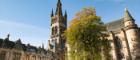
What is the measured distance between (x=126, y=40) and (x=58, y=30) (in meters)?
32.8

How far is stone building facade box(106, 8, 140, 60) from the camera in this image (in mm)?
38094

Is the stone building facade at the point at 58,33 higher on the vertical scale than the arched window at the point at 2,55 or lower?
higher

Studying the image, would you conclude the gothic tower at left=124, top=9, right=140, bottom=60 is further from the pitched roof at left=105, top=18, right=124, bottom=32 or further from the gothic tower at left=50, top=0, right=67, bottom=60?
the gothic tower at left=50, top=0, right=67, bottom=60

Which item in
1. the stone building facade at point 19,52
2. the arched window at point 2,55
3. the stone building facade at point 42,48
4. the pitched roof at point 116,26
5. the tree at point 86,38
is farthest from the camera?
Result: the stone building facade at point 42,48

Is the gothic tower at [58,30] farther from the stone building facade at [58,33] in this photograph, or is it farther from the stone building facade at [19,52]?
the stone building facade at [19,52]

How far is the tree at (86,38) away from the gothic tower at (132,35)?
10.3 meters

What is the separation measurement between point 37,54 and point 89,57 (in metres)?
27.6

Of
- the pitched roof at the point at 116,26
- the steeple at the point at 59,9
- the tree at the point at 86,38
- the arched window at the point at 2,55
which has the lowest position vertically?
the arched window at the point at 2,55

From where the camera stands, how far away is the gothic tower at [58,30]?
6264cm

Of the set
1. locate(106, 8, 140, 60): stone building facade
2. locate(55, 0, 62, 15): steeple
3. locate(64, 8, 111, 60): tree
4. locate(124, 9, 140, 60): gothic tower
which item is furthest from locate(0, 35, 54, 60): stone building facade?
locate(124, 9, 140, 60): gothic tower

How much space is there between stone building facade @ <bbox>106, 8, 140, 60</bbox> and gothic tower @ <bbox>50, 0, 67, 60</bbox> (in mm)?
22054

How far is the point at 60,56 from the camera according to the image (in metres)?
58.9

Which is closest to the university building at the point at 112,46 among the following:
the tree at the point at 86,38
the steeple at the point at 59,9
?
the steeple at the point at 59,9

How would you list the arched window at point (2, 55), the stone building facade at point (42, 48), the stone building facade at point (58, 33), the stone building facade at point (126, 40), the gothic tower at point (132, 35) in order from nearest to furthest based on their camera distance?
the gothic tower at point (132, 35) → the stone building facade at point (126, 40) → the arched window at point (2, 55) → the stone building facade at point (42, 48) → the stone building facade at point (58, 33)
